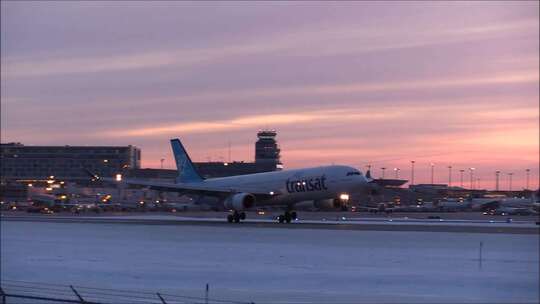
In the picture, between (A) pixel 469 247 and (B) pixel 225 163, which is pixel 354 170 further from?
(B) pixel 225 163

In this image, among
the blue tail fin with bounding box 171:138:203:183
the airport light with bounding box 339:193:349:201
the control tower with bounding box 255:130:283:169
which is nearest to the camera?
the airport light with bounding box 339:193:349:201

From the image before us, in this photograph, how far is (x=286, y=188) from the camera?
63.6m

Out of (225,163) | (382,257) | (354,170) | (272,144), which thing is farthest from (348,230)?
(225,163)

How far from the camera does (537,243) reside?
1284 inches

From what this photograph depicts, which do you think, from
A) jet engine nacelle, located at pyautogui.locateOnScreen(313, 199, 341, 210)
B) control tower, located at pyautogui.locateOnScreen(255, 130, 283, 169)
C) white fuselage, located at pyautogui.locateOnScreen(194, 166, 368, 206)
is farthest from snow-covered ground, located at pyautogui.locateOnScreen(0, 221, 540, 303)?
control tower, located at pyautogui.locateOnScreen(255, 130, 283, 169)

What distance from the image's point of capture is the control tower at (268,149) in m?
87.4

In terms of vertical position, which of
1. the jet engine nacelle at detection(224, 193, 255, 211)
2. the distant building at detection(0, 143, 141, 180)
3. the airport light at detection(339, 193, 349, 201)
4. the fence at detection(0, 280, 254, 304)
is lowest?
the fence at detection(0, 280, 254, 304)

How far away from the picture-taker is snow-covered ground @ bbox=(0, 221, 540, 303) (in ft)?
77.4

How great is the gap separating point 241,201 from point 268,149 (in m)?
24.0

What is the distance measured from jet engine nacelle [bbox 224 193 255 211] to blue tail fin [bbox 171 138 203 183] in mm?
12164

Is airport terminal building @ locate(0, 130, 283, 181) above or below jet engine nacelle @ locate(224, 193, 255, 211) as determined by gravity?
above

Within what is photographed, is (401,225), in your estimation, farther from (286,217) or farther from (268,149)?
(268,149)

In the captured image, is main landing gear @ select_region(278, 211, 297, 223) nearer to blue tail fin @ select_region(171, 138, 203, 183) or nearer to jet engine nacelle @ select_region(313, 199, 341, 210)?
jet engine nacelle @ select_region(313, 199, 341, 210)

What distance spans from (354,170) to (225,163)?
39378mm
